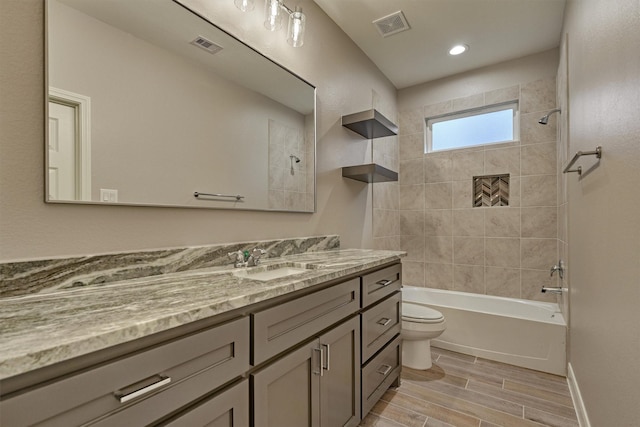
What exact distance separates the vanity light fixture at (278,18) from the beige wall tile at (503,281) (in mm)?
2775

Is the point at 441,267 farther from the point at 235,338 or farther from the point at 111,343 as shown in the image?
the point at 111,343

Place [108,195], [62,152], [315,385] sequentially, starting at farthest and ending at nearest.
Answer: [315,385] < [108,195] < [62,152]

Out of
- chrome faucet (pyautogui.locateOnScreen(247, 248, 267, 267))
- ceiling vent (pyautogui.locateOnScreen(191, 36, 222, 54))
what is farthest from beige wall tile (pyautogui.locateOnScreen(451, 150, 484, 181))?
ceiling vent (pyautogui.locateOnScreen(191, 36, 222, 54))

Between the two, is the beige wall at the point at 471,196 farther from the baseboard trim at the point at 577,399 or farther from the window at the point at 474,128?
the baseboard trim at the point at 577,399

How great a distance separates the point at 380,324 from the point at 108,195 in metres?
1.48

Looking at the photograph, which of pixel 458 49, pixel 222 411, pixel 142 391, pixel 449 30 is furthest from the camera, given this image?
pixel 458 49

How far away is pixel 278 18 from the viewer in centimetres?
166

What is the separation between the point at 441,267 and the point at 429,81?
2.09 meters

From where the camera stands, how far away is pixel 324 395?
125cm

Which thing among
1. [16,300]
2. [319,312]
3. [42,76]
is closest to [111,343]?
[16,300]

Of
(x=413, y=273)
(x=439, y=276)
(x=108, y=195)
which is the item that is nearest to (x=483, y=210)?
(x=439, y=276)

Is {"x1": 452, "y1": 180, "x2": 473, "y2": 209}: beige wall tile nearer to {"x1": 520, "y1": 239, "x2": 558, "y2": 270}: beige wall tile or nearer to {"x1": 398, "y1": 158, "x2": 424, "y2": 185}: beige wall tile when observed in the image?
{"x1": 398, "y1": 158, "x2": 424, "y2": 185}: beige wall tile

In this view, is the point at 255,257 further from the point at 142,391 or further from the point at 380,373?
the point at 380,373

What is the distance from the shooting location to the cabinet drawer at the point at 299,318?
954 millimetres
